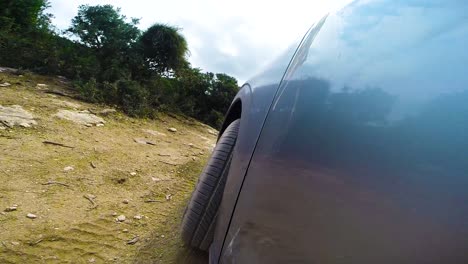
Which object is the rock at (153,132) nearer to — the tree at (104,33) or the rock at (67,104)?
the rock at (67,104)

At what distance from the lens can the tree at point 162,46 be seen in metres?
7.18

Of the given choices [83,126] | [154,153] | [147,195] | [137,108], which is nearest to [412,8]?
[147,195]

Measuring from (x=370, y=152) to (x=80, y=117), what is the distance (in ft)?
14.3

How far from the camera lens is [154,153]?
361 cm

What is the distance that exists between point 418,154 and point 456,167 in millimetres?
62

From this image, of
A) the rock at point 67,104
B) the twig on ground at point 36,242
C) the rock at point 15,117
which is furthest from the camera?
the rock at point 67,104

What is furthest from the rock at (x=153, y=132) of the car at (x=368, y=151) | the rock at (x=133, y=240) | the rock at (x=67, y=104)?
the car at (x=368, y=151)

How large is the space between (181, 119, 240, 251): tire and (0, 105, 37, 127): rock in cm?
286

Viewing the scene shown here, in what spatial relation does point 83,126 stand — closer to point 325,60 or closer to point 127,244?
point 127,244

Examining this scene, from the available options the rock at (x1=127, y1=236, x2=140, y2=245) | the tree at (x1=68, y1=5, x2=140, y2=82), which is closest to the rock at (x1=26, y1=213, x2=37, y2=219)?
the rock at (x1=127, y1=236, x2=140, y2=245)

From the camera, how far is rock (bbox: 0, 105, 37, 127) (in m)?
Answer: 3.22

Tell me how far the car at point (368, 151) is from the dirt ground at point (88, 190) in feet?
3.49

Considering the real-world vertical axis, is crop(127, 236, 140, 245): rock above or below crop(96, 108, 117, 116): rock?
below

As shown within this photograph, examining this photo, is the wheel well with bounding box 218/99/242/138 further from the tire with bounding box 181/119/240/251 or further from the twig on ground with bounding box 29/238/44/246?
the twig on ground with bounding box 29/238/44/246
